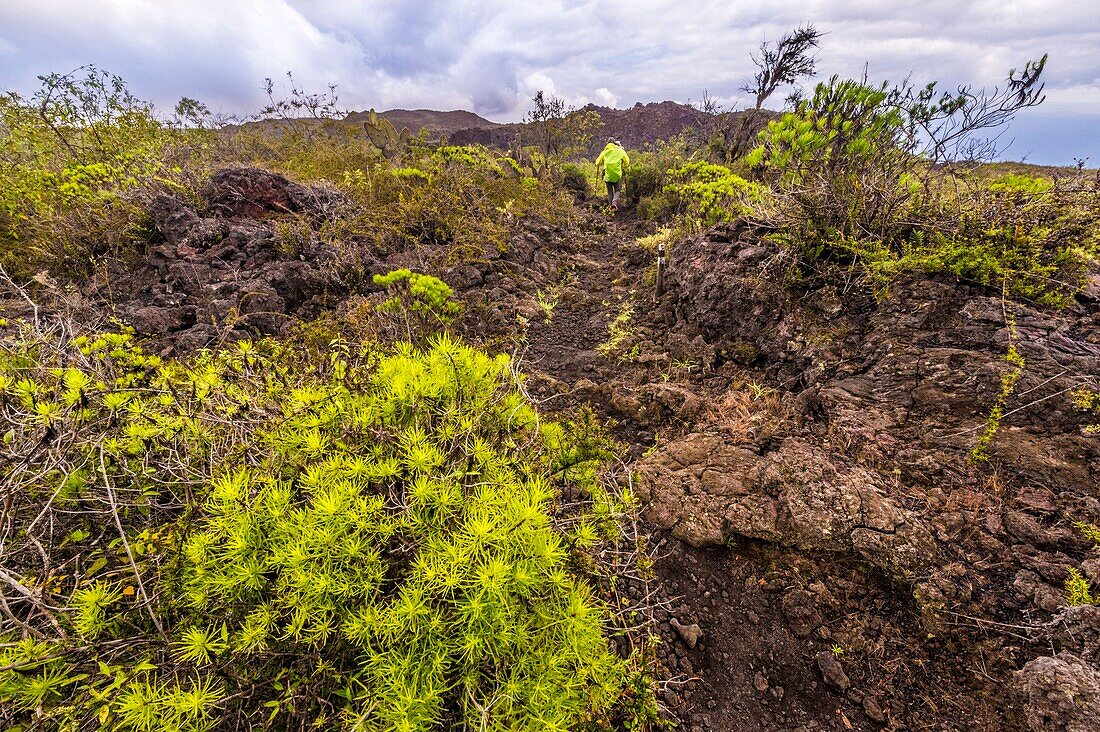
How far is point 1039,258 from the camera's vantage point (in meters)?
3.13

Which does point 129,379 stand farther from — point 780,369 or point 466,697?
point 780,369

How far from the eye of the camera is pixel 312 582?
1.17 meters

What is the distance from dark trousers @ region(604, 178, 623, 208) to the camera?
488 inches

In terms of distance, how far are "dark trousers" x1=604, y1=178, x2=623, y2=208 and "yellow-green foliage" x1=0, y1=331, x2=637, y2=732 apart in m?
12.2

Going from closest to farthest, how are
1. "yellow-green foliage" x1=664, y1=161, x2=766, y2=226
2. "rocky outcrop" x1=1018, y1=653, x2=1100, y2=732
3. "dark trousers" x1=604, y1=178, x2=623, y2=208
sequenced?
1. "rocky outcrop" x1=1018, y1=653, x2=1100, y2=732
2. "yellow-green foliage" x1=664, y1=161, x2=766, y2=226
3. "dark trousers" x1=604, y1=178, x2=623, y2=208

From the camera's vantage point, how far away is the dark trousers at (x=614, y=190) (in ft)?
40.6

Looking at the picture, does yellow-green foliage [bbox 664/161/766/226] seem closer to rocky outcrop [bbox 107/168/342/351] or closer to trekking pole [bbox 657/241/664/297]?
trekking pole [bbox 657/241/664/297]

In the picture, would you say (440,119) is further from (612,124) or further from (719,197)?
(719,197)

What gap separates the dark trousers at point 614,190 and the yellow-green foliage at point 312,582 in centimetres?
1216

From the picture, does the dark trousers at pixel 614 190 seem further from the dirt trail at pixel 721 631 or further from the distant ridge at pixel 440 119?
the distant ridge at pixel 440 119

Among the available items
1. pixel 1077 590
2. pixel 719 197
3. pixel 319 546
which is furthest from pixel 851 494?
pixel 719 197

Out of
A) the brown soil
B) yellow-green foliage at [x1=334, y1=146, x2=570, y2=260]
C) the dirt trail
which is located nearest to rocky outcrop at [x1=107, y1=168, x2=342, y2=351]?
the brown soil

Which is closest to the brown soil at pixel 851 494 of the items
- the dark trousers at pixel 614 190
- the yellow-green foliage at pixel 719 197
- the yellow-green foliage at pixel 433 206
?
the yellow-green foliage at pixel 719 197

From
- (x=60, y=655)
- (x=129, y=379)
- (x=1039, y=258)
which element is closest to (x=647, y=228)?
(x=1039, y=258)
